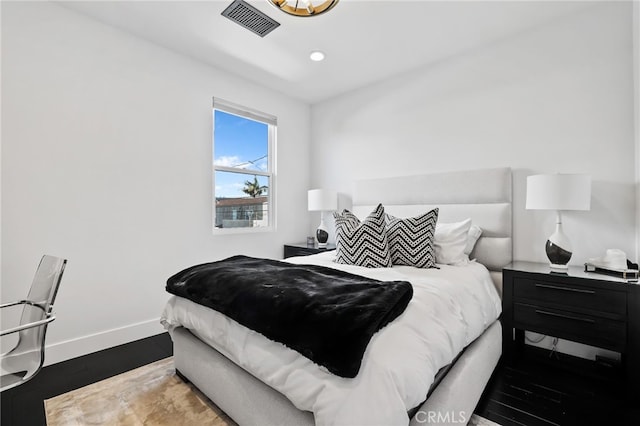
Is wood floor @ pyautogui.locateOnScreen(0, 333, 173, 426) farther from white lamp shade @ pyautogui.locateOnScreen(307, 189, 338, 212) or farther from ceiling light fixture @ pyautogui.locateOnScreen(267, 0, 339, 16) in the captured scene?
ceiling light fixture @ pyautogui.locateOnScreen(267, 0, 339, 16)

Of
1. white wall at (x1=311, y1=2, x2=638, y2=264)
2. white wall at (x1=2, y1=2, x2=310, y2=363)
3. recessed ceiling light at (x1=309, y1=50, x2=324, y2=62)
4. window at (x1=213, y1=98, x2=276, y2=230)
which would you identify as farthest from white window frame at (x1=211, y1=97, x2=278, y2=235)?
white wall at (x1=311, y1=2, x2=638, y2=264)

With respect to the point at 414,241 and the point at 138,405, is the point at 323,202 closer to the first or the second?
the point at 414,241

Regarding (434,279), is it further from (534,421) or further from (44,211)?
(44,211)

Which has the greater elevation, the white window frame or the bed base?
the white window frame

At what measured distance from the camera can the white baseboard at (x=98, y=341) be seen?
2.30m

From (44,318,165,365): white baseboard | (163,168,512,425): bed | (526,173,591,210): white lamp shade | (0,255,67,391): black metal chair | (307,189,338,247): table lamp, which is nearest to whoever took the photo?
(163,168,512,425): bed

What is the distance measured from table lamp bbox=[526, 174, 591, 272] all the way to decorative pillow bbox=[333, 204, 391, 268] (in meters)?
1.09

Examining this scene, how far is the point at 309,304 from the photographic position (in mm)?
1301

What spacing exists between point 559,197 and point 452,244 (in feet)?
2.50

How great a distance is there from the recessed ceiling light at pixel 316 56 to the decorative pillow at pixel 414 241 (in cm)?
181

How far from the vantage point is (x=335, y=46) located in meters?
2.87

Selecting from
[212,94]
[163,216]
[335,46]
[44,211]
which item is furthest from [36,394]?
[335,46]

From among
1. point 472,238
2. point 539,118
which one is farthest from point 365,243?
point 539,118

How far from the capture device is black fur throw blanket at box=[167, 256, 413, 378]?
1.09 m
